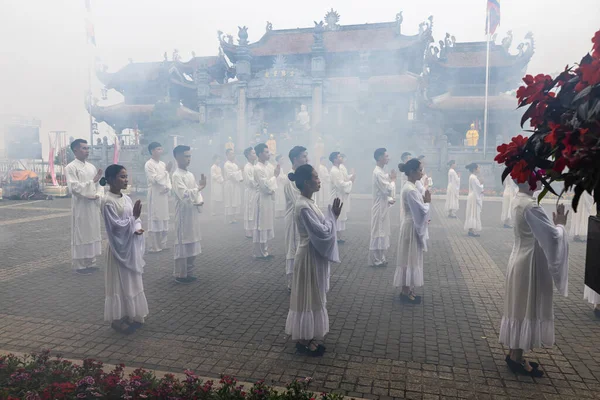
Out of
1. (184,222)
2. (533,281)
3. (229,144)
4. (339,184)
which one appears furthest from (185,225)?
(229,144)

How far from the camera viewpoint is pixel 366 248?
903cm

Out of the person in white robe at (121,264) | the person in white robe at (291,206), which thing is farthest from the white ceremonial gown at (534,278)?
the person in white robe at (121,264)

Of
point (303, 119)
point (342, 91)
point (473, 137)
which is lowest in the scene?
point (473, 137)

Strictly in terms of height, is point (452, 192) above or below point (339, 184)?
below

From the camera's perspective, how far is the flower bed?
119 inches

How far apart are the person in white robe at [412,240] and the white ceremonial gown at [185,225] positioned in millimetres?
3193

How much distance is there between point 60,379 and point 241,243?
6.42 metres

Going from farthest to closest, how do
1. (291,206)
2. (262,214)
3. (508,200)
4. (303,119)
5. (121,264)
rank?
(303,119) < (508,200) < (262,214) < (291,206) < (121,264)

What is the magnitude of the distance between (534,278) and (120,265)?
416 cm

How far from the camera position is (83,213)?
23.9 feet

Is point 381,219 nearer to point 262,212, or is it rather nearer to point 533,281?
point 262,212

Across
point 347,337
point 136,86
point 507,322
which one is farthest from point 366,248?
point 136,86

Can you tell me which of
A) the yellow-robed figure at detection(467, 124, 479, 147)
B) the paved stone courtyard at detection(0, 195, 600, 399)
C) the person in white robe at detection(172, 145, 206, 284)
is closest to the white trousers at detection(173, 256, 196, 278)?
the person in white robe at detection(172, 145, 206, 284)

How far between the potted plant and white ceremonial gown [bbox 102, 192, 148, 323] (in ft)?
12.9
